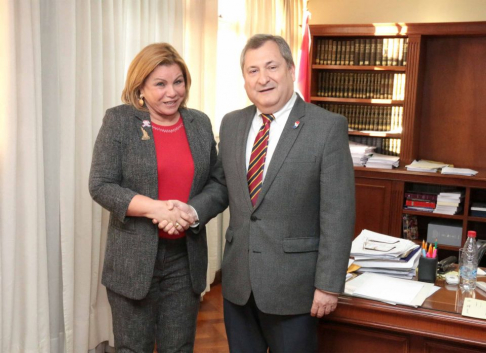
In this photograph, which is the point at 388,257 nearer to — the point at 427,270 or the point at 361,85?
the point at 427,270

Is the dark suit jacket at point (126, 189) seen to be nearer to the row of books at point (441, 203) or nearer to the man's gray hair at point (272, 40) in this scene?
the man's gray hair at point (272, 40)

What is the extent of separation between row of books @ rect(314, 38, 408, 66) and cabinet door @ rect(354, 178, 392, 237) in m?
1.09

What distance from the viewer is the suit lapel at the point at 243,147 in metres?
1.86

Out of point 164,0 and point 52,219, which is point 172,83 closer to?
point 52,219

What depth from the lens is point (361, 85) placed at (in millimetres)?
5152

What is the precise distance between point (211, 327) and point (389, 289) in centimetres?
178

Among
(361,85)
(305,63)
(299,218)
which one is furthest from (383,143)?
(299,218)

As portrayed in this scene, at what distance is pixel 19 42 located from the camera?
7.90ft

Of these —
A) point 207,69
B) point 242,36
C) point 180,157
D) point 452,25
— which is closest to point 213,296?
point 207,69

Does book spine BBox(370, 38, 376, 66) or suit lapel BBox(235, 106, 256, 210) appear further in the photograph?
book spine BBox(370, 38, 376, 66)

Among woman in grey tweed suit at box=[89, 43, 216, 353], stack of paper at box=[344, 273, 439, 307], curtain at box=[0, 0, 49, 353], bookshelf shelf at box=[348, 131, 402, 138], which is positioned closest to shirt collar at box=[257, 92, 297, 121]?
woman in grey tweed suit at box=[89, 43, 216, 353]

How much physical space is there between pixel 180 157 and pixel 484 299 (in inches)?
47.2

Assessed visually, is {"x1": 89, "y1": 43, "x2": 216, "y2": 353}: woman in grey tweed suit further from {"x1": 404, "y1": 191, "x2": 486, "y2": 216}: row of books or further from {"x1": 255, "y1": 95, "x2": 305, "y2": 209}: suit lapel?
{"x1": 404, "y1": 191, "x2": 486, "y2": 216}: row of books

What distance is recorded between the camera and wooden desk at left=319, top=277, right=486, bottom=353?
183 cm
